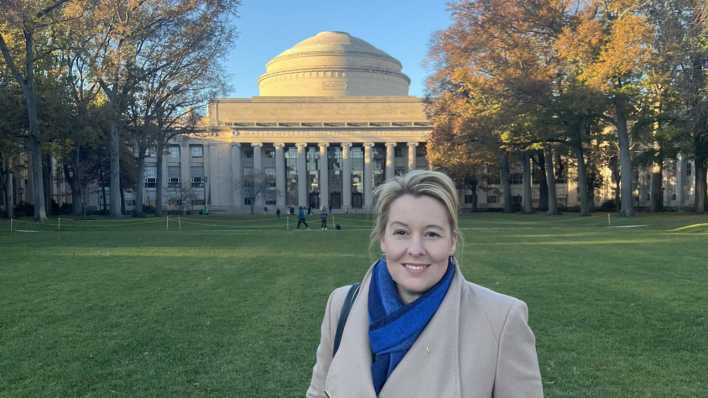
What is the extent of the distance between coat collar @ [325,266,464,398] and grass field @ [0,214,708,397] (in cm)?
322

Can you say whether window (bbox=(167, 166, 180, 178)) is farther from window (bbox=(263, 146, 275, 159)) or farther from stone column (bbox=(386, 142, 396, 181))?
stone column (bbox=(386, 142, 396, 181))

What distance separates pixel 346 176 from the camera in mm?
85875

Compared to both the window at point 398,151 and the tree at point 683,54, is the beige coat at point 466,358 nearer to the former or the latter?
the tree at point 683,54

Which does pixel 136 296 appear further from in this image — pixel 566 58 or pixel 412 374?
pixel 566 58

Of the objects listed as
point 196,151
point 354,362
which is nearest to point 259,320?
point 354,362

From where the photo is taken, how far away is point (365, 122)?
279 ft

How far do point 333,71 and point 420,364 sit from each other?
9697 centimetres

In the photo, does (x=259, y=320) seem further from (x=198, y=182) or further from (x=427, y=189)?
(x=198, y=182)

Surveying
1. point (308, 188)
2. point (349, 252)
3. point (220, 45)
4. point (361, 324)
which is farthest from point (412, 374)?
point (308, 188)

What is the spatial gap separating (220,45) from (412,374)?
39032 millimetres

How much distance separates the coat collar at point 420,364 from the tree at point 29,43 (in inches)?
987

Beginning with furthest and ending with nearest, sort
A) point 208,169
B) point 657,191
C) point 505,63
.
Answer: point 208,169, point 657,191, point 505,63

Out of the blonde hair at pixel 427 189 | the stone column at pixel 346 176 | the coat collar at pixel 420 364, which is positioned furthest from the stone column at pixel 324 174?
the coat collar at pixel 420 364

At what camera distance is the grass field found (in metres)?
5.45
